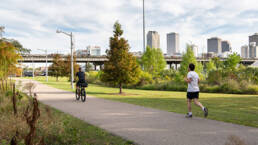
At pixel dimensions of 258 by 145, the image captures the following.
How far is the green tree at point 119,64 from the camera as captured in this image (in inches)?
639

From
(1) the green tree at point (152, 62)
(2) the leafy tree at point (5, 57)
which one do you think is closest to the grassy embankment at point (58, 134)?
(2) the leafy tree at point (5, 57)

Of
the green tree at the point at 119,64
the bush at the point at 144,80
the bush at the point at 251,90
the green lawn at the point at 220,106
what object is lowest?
the green lawn at the point at 220,106

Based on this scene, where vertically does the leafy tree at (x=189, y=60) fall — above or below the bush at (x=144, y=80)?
above

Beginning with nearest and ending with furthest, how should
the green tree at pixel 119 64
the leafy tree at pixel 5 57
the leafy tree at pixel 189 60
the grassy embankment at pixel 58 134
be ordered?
1. the grassy embankment at pixel 58 134
2. the leafy tree at pixel 5 57
3. the green tree at pixel 119 64
4. the leafy tree at pixel 189 60

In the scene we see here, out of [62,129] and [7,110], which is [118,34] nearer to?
[7,110]

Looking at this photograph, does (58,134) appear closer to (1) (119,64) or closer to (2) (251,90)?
(1) (119,64)

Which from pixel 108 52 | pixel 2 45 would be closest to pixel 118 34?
pixel 108 52

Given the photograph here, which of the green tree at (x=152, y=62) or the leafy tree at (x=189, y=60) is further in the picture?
the green tree at (x=152, y=62)

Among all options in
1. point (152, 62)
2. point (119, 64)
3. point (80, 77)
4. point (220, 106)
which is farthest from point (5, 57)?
point (152, 62)

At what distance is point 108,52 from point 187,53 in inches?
640

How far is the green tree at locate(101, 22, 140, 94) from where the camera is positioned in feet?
53.2

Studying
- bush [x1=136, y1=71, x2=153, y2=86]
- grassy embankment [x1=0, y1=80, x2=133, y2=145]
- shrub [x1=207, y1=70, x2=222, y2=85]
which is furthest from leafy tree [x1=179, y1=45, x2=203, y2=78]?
grassy embankment [x1=0, y1=80, x2=133, y2=145]

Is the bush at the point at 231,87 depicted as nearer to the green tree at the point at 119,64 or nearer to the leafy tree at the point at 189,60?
the green tree at the point at 119,64

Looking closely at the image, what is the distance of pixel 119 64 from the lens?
1605cm
